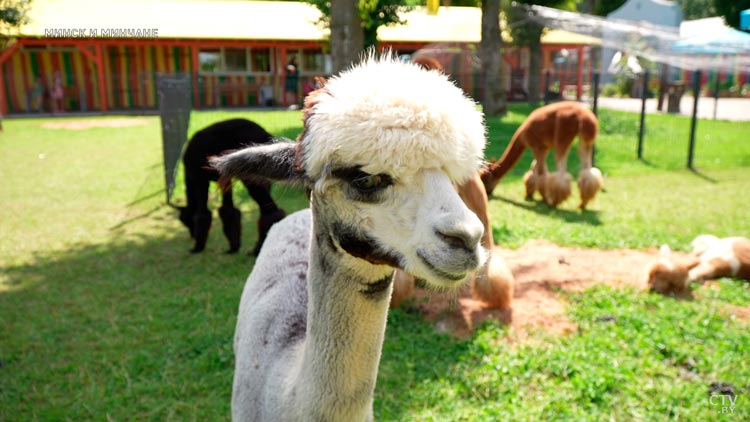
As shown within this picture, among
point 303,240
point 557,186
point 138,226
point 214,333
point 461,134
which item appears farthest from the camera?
point 557,186

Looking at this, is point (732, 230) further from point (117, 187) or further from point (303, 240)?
point (117, 187)

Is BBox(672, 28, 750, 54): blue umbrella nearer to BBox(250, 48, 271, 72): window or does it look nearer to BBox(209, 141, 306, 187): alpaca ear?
BBox(250, 48, 271, 72): window

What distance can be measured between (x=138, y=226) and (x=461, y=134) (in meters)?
7.32

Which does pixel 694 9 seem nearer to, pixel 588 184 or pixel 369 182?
pixel 588 184

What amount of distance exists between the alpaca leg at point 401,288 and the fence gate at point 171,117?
5577 millimetres

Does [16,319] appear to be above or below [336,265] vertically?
below

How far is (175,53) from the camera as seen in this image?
87.7 ft

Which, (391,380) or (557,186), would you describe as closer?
(391,380)

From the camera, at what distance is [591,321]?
15.6ft

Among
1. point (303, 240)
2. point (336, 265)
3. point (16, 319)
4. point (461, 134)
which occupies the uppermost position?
point (461, 134)

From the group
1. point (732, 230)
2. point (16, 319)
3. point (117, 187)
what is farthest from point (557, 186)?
point (117, 187)

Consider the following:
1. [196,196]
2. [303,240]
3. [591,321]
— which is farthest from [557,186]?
[303,240]

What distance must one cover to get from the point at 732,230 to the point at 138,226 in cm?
791

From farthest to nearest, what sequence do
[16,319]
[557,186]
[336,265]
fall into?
[557,186] < [16,319] < [336,265]
